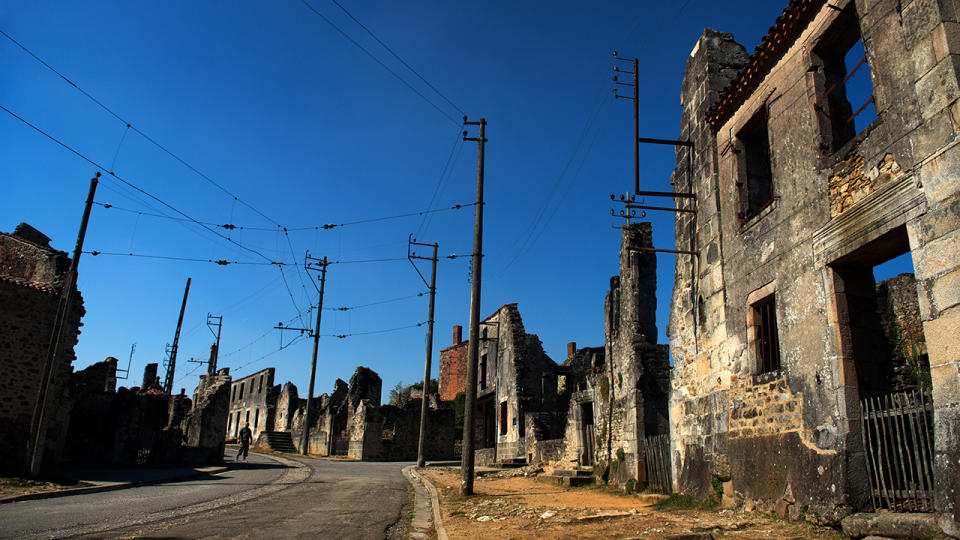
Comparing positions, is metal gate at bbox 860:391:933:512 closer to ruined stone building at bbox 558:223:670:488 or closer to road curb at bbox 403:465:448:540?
road curb at bbox 403:465:448:540

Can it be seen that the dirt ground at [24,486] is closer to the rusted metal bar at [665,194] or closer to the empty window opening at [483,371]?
the rusted metal bar at [665,194]

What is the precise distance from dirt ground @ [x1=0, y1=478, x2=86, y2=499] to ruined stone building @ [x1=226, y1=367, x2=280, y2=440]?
3478 centimetres

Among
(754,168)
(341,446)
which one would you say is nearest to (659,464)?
(754,168)

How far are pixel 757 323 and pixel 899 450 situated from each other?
317 cm

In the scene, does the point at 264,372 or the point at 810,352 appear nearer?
the point at 810,352

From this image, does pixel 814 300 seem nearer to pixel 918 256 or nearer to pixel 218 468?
pixel 918 256

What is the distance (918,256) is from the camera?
20.0 ft

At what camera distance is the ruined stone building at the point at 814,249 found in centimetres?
596

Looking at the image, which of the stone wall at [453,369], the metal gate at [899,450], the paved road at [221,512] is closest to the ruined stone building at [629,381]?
the paved road at [221,512]

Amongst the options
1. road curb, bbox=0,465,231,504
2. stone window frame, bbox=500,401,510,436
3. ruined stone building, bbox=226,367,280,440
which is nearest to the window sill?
road curb, bbox=0,465,231,504

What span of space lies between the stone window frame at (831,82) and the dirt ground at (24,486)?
15054mm

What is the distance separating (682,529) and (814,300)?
3277 millimetres

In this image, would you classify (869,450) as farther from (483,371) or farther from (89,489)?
(483,371)

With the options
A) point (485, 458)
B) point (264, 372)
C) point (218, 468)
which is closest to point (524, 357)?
point (485, 458)
